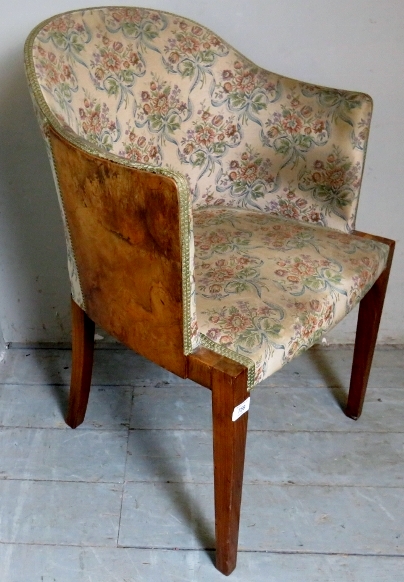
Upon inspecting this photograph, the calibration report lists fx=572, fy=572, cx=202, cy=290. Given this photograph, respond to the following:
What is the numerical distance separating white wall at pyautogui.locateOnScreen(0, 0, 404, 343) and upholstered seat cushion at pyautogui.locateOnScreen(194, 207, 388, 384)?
1.14 feet

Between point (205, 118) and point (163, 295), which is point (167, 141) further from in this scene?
point (163, 295)

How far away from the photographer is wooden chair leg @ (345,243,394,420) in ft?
3.67

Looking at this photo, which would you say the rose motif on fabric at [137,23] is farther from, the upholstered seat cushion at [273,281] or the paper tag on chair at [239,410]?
the paper tag on chair at [239,410]

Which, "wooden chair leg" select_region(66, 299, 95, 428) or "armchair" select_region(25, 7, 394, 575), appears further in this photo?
"wooden chair leg" select_region(66, 299, 95, 428)

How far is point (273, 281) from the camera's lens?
0.92m

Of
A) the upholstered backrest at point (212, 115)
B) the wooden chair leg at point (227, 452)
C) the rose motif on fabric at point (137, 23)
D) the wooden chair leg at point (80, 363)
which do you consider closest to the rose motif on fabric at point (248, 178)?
the upholstered backrest at point (212, 115)

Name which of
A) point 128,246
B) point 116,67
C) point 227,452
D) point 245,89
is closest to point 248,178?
point 245,89

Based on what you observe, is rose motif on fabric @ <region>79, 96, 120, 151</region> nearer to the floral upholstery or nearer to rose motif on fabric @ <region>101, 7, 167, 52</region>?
the floral upholstery

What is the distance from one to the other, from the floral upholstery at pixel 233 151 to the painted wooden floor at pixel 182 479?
0.38 meters

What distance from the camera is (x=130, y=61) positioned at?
3.41 ft

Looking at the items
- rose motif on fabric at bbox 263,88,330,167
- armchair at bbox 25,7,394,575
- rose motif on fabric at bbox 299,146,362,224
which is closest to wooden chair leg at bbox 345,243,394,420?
armchair at bbox 25,7,394,575

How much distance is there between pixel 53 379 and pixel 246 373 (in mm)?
759

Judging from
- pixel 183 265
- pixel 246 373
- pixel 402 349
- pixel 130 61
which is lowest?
pixel 402 349

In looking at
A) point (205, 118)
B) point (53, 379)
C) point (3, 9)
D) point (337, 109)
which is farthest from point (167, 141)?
point (53, 379)
